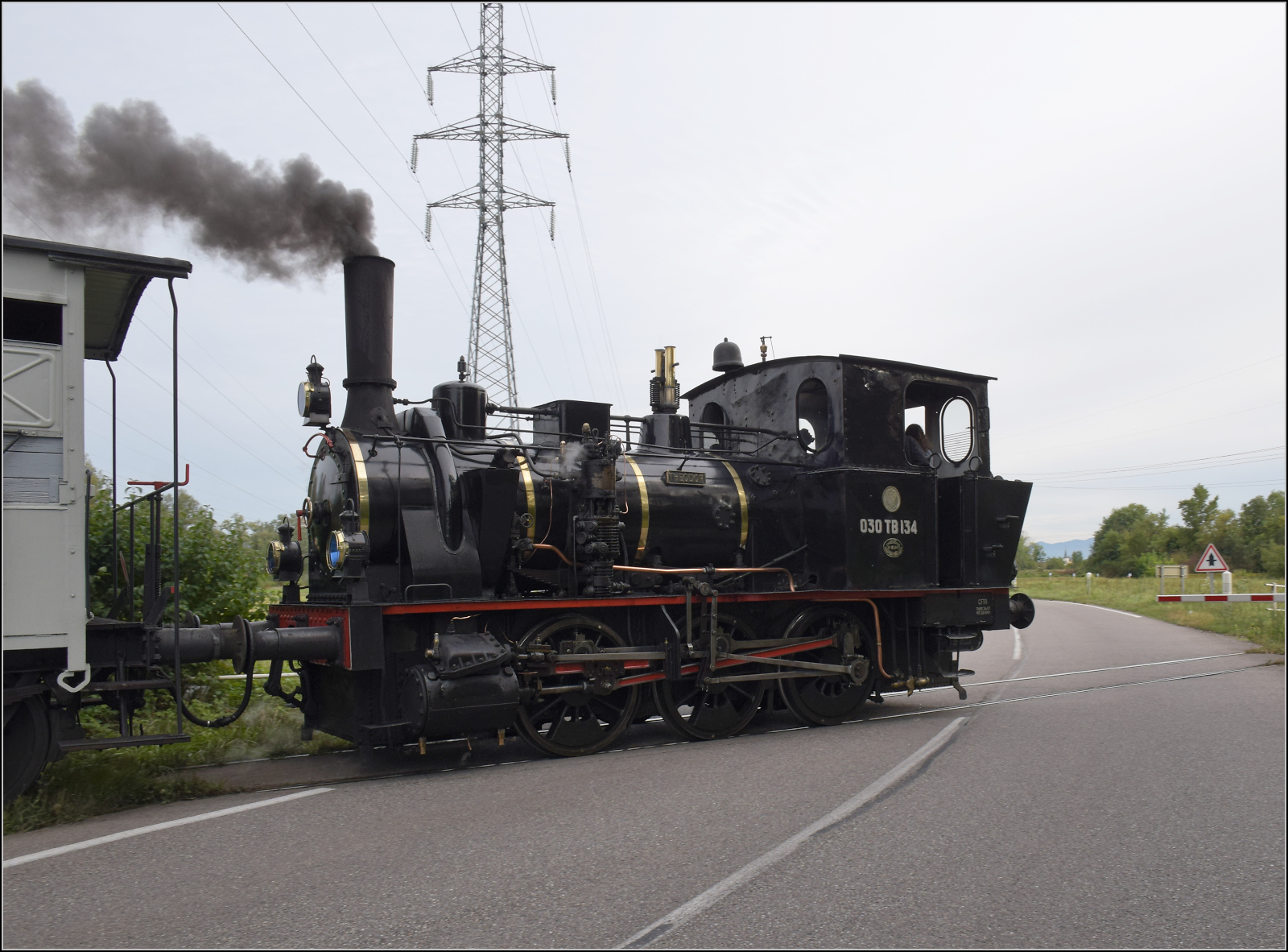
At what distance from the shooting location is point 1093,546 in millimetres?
88812

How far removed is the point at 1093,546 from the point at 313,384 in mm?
94333

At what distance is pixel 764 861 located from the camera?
4.11 meters

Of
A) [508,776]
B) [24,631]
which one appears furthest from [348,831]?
[24,631]

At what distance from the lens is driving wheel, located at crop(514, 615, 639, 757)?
266 inches

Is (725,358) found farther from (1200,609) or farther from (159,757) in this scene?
(1200,609)

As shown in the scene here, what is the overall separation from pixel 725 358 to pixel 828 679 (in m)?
3.64

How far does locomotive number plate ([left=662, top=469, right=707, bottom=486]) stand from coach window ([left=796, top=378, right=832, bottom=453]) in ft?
4.19

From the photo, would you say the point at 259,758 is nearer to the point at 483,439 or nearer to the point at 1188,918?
the point at 483,439

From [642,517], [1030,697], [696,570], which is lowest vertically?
[1030,697]

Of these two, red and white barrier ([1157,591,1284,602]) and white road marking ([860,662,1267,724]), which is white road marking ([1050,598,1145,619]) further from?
white road marking ([860,662,1267,724])

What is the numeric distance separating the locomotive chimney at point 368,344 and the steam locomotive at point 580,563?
0.7 inches

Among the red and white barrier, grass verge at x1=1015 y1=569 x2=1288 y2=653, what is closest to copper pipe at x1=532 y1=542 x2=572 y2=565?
grass verge at x1=1015 y1=569 x2=1288 y2=653

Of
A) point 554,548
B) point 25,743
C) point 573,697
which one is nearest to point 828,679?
point 573,697

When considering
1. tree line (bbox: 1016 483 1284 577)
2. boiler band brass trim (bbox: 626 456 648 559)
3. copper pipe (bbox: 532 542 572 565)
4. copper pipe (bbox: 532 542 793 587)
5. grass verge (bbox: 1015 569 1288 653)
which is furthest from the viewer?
tree line (bbox: 1016 483 1284 577)
